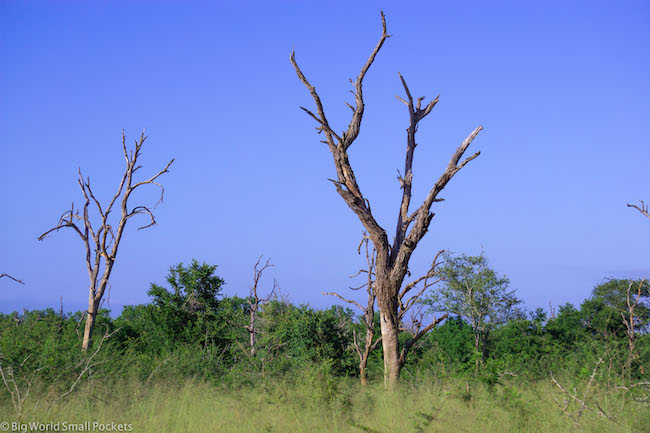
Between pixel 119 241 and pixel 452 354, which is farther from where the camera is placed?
pixel 452 354

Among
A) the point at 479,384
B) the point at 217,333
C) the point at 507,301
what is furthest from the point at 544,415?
the point at 507,301

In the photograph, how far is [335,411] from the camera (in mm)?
8164

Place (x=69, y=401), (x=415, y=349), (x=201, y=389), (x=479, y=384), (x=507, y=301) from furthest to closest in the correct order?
1. (x=507, y=301)
2. (x=415, y=349)
3. (x=201, y=389)
4. (x=479, y=384)
5. (x=69, y=401)

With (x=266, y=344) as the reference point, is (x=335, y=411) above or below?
below

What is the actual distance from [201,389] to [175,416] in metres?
2.49

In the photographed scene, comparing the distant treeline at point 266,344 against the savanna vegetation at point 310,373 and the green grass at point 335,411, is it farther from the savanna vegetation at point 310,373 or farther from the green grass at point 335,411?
the green grass at point 335,411

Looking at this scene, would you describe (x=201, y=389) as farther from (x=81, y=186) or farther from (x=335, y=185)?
(x=81, y=186)

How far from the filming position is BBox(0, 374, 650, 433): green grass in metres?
7.59

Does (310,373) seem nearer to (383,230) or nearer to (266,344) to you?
(383,230)

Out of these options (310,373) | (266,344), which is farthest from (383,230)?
(266,344)

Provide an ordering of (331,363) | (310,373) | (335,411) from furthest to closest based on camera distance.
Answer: (331,363)
(310,373)
(335,411)

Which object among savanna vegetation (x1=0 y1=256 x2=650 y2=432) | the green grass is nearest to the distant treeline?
savanna vegetation (x1=0 y1=256 x2=650 y2=432)

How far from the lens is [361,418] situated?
8.06 metres

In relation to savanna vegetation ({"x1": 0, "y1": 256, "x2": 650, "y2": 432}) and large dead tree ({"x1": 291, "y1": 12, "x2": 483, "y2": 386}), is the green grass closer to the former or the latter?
savanna vegetation ({"x1": 0, "y1": 256, "x2": 650, "y2": 432})
